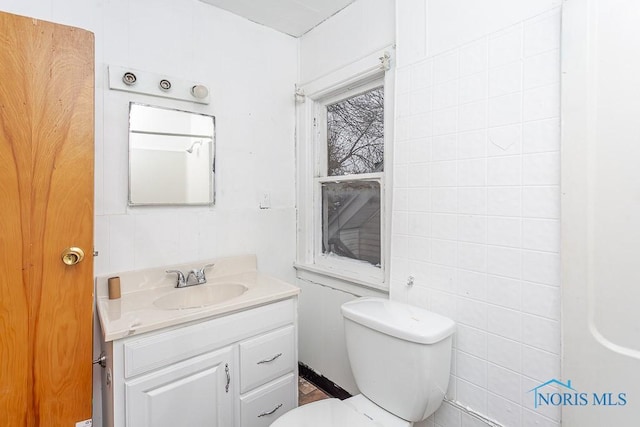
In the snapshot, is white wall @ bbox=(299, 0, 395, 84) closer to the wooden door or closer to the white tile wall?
the white tile wall

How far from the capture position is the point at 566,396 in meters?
1.00

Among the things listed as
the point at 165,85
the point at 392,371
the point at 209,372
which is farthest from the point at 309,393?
the point at 165,85

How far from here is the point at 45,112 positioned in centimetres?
115

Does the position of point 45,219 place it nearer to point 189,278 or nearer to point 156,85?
point 189,278

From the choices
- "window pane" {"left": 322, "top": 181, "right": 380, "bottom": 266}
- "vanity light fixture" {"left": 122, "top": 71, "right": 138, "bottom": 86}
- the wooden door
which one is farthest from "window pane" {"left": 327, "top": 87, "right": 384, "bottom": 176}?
the wooden door

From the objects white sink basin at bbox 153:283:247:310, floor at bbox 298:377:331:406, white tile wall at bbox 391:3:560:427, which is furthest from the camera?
floor at bbox 298:377:331:406

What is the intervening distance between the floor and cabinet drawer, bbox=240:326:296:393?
1.45 feet

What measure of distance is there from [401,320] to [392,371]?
0.18 metres

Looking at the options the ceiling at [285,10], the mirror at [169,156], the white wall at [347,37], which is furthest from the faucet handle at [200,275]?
the ceiling at [285,10]

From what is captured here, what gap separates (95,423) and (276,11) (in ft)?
7.43

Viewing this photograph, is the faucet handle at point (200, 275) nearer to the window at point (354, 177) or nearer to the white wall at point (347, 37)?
the window at point (354, 177)

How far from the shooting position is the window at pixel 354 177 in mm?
1752

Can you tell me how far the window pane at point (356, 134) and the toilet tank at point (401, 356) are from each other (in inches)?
31.4

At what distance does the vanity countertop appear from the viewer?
3.86ft
